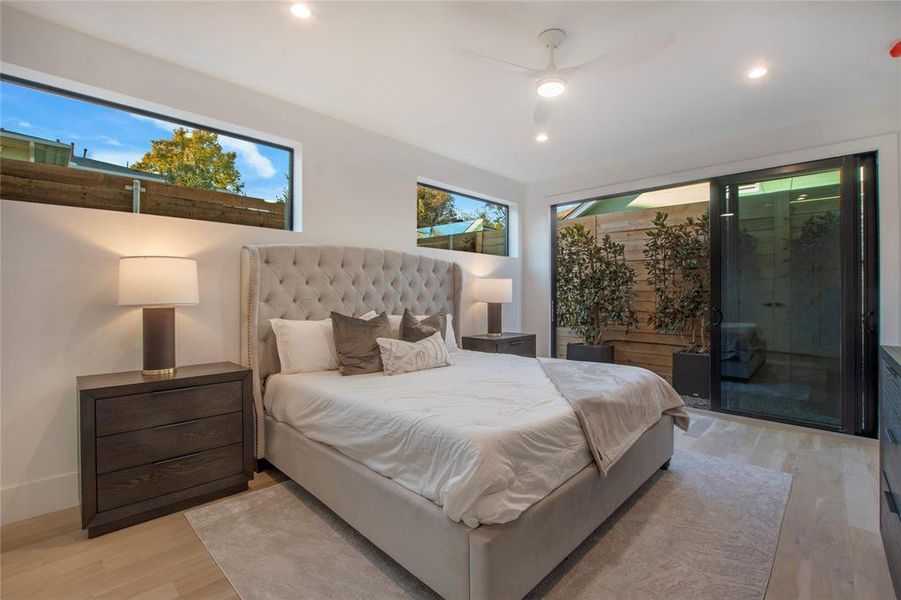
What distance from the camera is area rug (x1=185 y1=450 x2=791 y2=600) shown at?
167 centimetres

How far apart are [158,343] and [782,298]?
16.1 feet

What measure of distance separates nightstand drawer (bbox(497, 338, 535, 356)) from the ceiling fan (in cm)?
256

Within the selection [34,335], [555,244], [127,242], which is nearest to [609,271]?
[555,244]

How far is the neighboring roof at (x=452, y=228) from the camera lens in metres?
4.52

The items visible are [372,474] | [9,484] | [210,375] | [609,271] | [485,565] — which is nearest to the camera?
[485,565]

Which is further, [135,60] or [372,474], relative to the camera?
[135,60]

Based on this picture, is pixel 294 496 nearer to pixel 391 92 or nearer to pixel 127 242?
pixel 127 242

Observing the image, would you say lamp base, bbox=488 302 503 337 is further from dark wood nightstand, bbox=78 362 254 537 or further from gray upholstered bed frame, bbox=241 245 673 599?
dark wood nightstand, bbox=78 362 254 537

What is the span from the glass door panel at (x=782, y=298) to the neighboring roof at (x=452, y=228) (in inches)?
103

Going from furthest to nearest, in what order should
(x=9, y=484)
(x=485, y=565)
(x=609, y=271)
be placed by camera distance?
(x=609, y=271) < (x=9, y=484) < (x=485, y=565)

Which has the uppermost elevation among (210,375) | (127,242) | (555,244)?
(555,244)

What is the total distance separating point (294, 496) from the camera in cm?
246

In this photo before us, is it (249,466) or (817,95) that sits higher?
(817,95)

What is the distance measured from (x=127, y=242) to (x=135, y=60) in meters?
1.16
